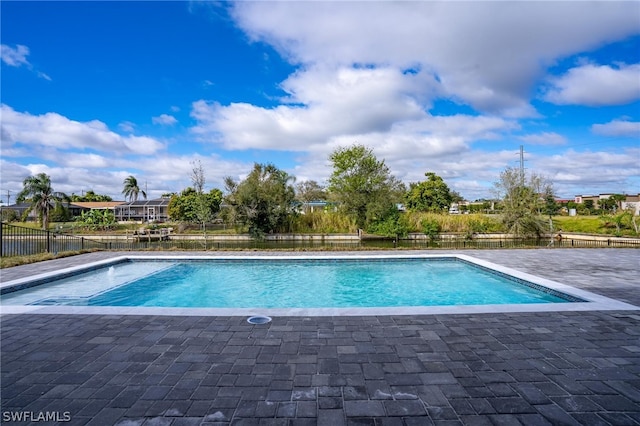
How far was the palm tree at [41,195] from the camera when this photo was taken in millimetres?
25406

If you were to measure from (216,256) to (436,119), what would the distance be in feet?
53.0

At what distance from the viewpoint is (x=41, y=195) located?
25938 mm

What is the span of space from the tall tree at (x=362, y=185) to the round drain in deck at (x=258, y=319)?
17.7 metres

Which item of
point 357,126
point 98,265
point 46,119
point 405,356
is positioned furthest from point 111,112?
point 405,356

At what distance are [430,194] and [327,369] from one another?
118ft

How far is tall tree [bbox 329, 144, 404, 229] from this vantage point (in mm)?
21250

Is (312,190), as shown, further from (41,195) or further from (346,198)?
(41,195)

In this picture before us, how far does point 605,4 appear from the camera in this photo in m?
6.60

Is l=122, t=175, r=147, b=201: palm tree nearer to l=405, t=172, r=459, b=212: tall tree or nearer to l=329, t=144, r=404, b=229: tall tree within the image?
l=329, t=144, r=404, b=229: tall tree

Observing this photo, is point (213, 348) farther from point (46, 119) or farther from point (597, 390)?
point (46, 119)

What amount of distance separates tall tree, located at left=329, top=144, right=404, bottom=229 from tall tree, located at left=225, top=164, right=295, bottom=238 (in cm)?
413

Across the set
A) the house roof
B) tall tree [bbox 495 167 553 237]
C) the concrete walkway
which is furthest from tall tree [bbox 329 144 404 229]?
the house roof

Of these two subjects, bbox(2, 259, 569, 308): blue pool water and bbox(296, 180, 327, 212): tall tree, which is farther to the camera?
bbox(296, 180, 327, 212): tall tree

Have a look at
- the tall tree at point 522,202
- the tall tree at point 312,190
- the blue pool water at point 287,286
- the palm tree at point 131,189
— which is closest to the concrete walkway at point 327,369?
the blue pool water at point 287,286
